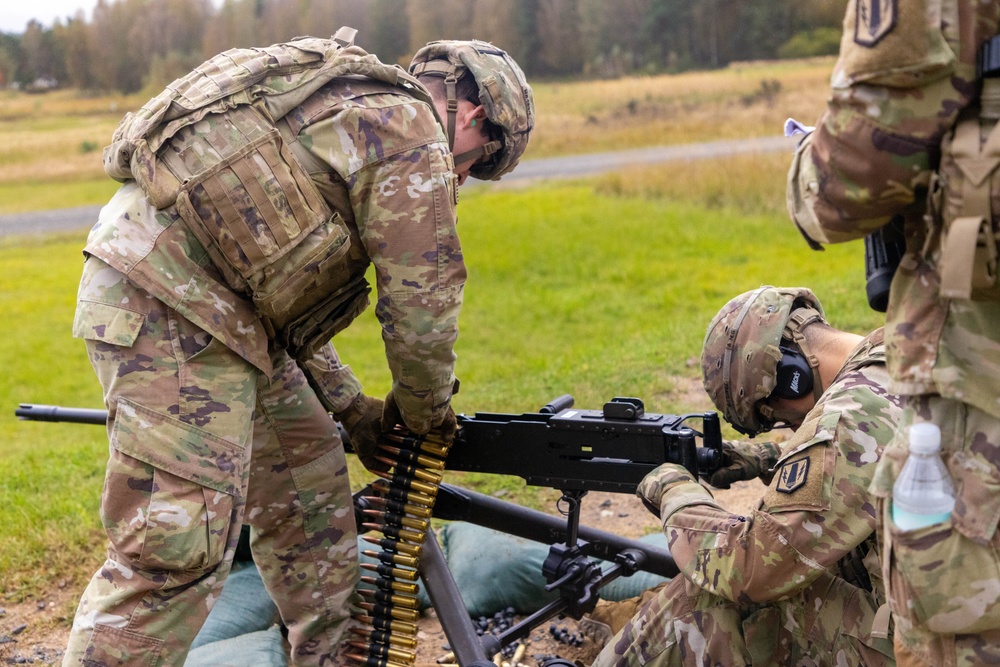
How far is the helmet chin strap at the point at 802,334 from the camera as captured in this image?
336cm

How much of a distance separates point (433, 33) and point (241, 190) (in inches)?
415

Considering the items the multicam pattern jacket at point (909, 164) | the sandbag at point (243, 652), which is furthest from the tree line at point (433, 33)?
the multicam pattern jacket at point (909, 164)

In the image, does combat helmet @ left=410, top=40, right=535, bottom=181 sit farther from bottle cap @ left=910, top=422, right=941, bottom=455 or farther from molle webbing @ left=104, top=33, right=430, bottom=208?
bottle cap @ left=910, top=422, right=941, bottom=455

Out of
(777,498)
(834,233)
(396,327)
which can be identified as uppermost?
(834,233)

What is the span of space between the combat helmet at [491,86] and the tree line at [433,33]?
9166mm

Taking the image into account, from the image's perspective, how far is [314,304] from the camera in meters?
3.48

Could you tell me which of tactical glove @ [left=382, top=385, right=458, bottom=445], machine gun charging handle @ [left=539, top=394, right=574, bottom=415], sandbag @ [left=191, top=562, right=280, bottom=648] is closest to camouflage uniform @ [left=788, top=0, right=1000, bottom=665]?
machine gun charging handle @ [left=539, top=394, right=574, bottom=415]

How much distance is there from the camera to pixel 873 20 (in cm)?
207

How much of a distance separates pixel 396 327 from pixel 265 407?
86 centimetres

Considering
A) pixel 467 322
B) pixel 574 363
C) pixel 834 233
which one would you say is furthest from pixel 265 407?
pixel 467 322

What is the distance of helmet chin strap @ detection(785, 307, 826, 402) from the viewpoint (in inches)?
132

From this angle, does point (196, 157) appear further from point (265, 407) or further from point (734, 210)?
point (734, 210)

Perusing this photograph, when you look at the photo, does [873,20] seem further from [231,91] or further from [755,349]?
[231,91]

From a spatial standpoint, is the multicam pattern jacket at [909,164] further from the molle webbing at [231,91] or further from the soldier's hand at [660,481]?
the molle webbing at [231,91]
